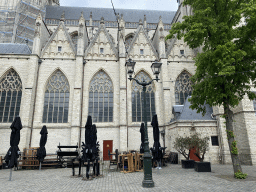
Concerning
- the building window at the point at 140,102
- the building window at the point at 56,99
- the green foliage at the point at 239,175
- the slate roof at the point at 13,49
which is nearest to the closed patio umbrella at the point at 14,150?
the building window at the point at 56,99

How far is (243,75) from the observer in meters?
8.40

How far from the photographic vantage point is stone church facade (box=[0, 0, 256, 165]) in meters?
16.8

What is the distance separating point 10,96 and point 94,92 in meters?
8.62

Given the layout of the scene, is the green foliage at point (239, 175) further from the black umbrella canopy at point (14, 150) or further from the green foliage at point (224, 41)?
the black umbrella canopy at point (14, 150)

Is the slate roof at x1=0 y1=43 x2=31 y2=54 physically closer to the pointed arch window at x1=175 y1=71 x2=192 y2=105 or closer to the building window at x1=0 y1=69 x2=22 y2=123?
the building window at x1=0 y1=69 x2=22 y2=123

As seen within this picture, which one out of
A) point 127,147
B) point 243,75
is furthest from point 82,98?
point 243,75

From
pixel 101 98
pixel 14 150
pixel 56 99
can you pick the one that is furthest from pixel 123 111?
pixel 14 150

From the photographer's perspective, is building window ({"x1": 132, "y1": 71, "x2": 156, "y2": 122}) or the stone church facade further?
building window ({"x1": 132, "y1": 71, "x2": 156, "y2": 122})

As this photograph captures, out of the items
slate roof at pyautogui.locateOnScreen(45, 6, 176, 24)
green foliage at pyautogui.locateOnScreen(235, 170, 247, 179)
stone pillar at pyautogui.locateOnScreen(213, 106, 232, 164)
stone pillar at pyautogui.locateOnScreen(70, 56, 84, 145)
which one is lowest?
green foliage at pyautogui.locateOnScreen(235, 170, 247, 179)

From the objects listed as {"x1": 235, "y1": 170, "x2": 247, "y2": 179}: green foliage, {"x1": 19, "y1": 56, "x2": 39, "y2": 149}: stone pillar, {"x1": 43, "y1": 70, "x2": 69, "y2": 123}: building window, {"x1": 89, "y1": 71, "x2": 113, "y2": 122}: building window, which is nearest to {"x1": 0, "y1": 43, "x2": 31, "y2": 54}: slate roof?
{"x1": 19, "y1": 56, "x2": 39, "y2": 149}: stone pillar

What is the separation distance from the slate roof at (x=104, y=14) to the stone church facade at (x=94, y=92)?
12.3 meters

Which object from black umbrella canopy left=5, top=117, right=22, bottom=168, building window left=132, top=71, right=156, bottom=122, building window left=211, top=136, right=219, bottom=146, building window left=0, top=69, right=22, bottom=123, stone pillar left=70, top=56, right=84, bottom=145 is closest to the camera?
black umbrella canopy left=5, top=117, right=22, bottom=168

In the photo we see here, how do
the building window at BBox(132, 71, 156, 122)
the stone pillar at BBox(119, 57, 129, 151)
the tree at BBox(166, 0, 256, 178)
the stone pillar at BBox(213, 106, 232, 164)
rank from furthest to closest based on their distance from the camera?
the building window at BBox(132, 71, 156, 122), the stone pillar at BBox(119, 57, 129, 151), the stone pillar at BBox(213, 106, 232, 164), the tree at BBox(166, 0, 256, 178)

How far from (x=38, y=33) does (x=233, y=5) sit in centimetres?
1894
